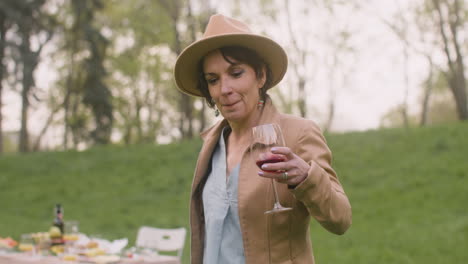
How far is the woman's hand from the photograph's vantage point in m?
1.62

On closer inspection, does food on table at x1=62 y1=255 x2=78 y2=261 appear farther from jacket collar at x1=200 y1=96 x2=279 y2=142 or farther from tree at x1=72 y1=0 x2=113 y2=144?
tree at x1=72 y1=0 x2=113 y2=144

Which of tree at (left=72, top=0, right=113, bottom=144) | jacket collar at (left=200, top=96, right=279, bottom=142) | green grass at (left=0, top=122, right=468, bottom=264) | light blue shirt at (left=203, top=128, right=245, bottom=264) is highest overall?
tree at (left=72, top=0, right=113, bottom=144)

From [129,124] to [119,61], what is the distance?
4.18 metres

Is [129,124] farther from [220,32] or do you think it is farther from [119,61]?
[220,32]

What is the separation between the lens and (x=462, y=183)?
9.91 meters

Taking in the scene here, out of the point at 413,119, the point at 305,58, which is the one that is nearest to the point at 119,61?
the point at 305,58

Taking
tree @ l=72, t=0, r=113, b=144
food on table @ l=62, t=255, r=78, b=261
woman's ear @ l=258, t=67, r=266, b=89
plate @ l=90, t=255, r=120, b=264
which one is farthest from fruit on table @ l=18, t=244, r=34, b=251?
tree @ l=72, t=0, r=113, b=144

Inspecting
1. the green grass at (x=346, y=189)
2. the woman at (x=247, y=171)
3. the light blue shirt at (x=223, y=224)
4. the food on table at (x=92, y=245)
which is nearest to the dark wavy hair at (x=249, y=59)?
the woman at (x=247, y=171)

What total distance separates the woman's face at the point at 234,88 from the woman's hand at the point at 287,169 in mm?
554

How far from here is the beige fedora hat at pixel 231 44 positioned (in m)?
2.17

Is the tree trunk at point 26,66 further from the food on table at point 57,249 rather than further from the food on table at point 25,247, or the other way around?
the food on table at point 57,249

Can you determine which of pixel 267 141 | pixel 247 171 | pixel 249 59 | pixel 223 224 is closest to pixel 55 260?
pixel 223 224

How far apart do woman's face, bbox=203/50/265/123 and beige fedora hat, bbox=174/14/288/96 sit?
8cm

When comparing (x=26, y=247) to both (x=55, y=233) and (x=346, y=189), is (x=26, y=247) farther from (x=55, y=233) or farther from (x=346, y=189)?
(x=346, y=189)
